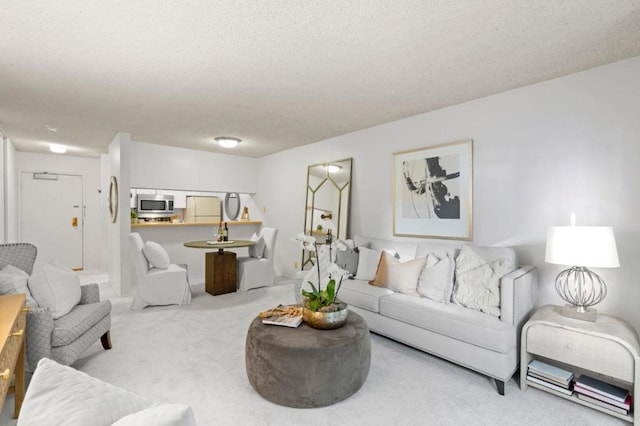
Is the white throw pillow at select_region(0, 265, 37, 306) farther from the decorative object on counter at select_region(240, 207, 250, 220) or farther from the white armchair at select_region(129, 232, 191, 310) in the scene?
the decorative object on counter at select_region(240, 207, 250, 220)

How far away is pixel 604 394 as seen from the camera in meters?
2.03

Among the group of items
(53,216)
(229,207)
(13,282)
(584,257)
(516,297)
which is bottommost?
(516,297)

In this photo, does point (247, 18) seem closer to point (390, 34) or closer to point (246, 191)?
point (390, 34)

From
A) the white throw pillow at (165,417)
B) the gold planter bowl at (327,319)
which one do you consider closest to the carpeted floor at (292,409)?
the gold planter bowl at (327,319)

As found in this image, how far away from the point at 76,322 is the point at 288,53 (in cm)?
244

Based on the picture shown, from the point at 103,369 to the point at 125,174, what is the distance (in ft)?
9.69

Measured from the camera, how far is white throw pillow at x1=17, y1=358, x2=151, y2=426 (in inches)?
27.1

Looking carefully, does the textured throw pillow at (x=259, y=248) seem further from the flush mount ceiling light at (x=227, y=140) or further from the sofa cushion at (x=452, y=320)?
the sofa cushion at (x=452, y=320)

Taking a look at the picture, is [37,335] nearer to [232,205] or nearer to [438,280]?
[438,280]

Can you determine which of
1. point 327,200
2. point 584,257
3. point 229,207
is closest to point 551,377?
point 584,257

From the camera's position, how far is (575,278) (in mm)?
2471

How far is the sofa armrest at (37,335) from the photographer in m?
2.12

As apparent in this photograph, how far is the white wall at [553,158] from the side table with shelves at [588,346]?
45 cm

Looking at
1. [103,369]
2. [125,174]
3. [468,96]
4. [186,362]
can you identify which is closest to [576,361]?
[468,96]
